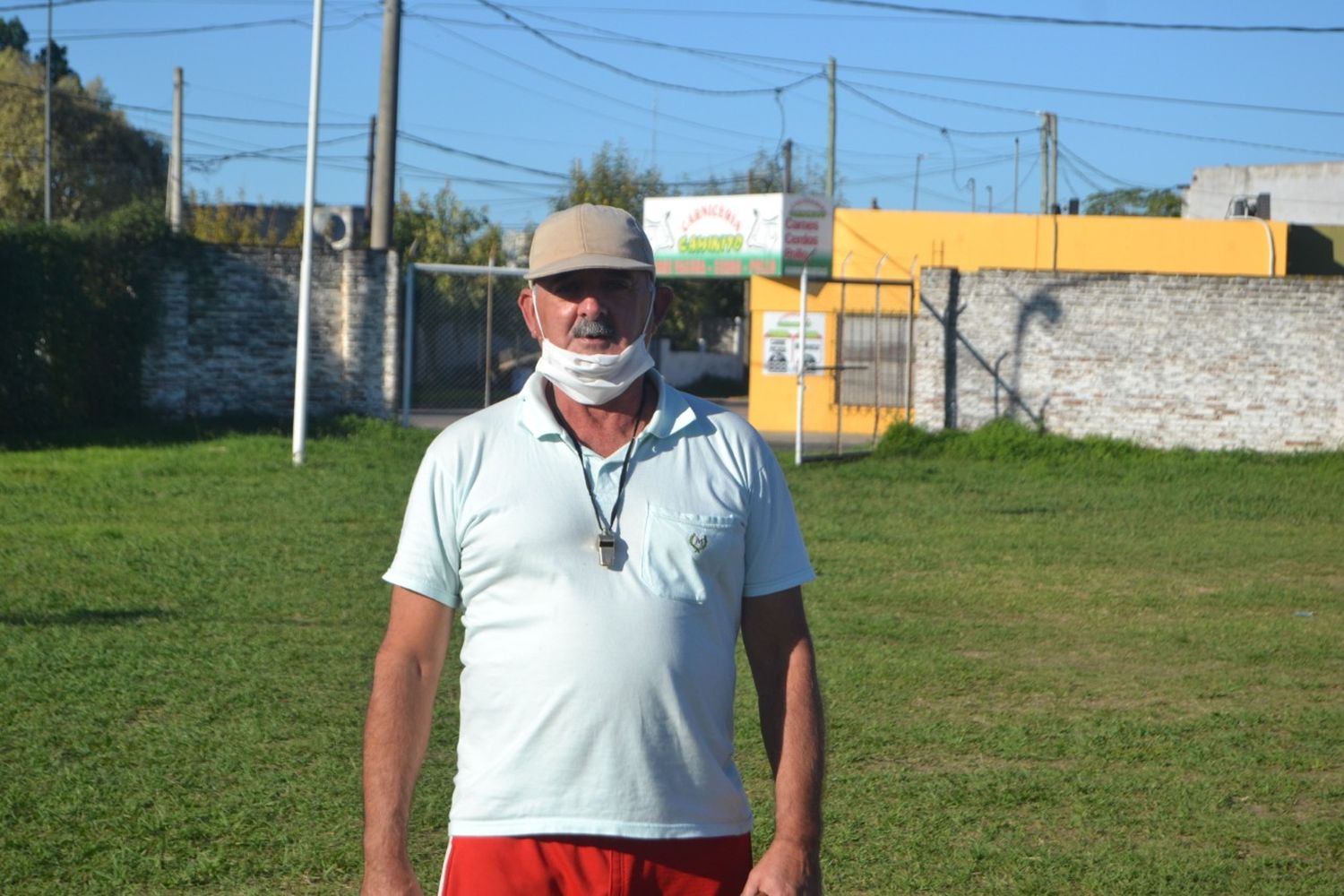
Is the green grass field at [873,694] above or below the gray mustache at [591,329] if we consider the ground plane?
below

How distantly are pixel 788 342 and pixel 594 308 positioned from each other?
912 inches

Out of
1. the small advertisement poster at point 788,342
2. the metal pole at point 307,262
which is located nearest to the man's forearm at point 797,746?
the metal pole at point 307,262

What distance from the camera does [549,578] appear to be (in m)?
2.69

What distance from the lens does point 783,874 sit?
267 cm

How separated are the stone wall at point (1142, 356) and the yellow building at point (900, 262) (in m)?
3.75

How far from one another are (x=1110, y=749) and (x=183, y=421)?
1546 centimetres

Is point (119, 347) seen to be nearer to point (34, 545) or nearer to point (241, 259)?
point (241, 259)

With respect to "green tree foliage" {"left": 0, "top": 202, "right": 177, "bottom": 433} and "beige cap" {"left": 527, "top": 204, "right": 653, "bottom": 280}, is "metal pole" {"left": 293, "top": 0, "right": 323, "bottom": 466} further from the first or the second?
"beige cap" {"left": 527, "top": 204, "right": 653, "bottom": 280}

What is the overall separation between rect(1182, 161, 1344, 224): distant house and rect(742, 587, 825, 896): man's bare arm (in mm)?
39564

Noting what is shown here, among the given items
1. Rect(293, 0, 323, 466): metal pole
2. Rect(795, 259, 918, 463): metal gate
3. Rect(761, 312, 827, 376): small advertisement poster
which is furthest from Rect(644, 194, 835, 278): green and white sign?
Rect(293, 0, 323, 466): metal pole

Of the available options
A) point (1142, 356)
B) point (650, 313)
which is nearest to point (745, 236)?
point (1142, 356)

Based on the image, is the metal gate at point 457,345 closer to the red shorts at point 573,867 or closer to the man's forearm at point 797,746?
the man's forearm at point 797,746

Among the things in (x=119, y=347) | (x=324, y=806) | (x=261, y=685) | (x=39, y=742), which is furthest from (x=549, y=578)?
(x=119, y=347)

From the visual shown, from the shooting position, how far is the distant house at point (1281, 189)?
40812 millimetres
